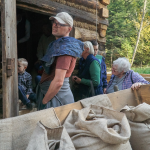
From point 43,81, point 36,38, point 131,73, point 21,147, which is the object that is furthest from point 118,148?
point 36,38

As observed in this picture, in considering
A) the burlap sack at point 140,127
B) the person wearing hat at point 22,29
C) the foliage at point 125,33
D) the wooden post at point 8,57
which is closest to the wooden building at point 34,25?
the wooden post at point 8,57

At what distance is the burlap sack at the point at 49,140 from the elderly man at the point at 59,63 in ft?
2.30

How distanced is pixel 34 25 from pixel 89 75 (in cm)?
312

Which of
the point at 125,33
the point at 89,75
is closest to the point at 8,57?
the point at 89,75

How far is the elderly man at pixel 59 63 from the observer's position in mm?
1929

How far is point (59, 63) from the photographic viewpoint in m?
1.93

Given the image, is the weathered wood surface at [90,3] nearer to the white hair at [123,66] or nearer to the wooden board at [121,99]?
the white hair at [123,66]

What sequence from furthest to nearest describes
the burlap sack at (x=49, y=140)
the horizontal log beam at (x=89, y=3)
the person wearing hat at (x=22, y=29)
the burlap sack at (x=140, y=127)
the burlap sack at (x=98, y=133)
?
the person wearing hat at (x=22, y=29), the horizontal log beam at (x=89, y=3), the burlap sack at (x=140, y=127), the burlap sack at (x=98, y=133), the burlap sack at (x=49, y=140)

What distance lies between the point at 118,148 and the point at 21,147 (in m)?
0.68

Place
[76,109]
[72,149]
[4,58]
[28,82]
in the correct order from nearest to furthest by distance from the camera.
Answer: [72,149], [76,109], [4,58], [28,82]

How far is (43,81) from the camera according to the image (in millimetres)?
2156

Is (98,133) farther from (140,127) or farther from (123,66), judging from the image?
(123,66)

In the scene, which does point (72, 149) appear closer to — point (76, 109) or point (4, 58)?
point (76, 109)

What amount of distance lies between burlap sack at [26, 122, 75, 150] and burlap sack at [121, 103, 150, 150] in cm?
80
